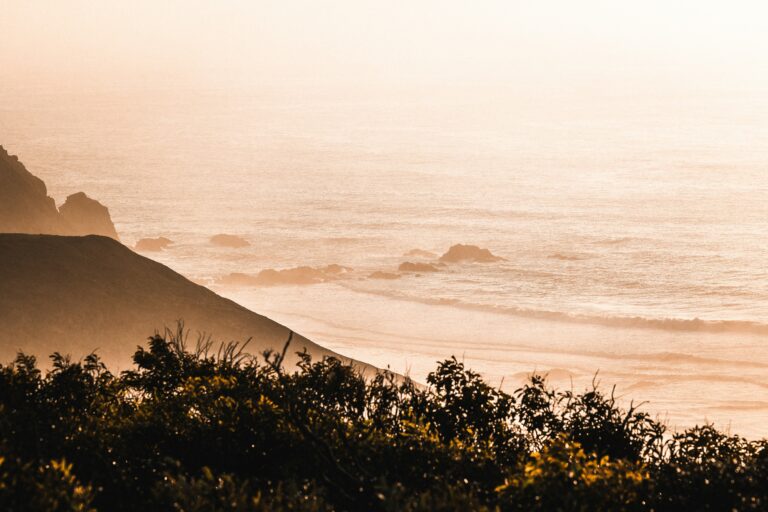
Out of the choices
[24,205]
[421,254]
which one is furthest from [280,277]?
[24,205]

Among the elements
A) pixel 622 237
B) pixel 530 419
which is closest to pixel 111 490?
pixel 530 419

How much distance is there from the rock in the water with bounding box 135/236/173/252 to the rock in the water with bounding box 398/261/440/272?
52.4 m

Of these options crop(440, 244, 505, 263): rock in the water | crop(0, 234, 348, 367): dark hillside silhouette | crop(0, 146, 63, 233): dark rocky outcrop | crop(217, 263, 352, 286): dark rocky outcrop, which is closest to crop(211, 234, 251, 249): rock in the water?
crop(217, 263, 352, 286): dark rocky outcrop

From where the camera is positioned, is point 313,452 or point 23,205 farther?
point 23,205

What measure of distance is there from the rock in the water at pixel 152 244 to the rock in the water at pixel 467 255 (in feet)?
186

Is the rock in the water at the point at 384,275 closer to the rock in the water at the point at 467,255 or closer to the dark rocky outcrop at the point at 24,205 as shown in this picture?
the rock in the water at the point at 467,255

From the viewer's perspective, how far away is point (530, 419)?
3133cm

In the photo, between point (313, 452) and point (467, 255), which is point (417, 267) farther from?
point (313, 452)

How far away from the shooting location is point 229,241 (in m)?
190

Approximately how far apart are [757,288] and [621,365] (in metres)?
52.3

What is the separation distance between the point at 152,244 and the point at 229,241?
1493 centimetres

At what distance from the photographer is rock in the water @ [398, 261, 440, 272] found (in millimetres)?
163500

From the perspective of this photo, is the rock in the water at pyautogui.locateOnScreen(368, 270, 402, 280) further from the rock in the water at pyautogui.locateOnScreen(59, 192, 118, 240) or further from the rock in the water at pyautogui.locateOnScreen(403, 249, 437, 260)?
the rock in the water at pyautogui.locateOnScreen(59, 192, 118, 240)

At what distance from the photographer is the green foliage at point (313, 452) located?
1786 centimetres
